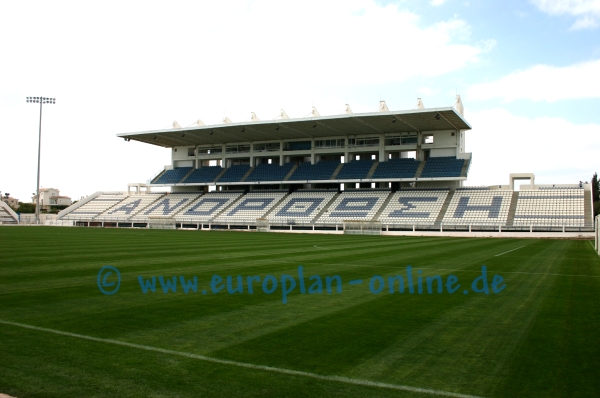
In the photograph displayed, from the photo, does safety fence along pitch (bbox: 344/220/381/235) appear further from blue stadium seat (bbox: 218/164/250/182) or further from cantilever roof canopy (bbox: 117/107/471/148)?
blue stadium seat (bbox: 218/164/250/182)

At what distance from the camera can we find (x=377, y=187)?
A: 2040 inches

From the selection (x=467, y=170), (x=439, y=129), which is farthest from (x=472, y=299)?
(x=439, y=129)

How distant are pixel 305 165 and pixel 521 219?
2393cm

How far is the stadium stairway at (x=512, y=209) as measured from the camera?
38.8m

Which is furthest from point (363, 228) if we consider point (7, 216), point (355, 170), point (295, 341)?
point (7, 216)

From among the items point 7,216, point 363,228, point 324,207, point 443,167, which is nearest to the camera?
point 363,228

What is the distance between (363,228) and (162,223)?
2250cm

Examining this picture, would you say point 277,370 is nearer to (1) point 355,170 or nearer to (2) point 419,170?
(2) point 419,170

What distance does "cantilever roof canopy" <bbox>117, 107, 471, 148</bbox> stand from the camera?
4269 centimetres

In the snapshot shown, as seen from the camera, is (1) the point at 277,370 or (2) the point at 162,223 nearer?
(1) the point at 277,370

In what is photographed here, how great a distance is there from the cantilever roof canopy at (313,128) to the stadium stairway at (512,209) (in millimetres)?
8312

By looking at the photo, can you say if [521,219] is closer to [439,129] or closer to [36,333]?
[439,129]

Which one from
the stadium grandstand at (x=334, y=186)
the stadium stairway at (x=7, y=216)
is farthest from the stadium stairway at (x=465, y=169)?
the stadium stairway at (x=7, y=216)

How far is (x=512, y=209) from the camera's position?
133 ft
